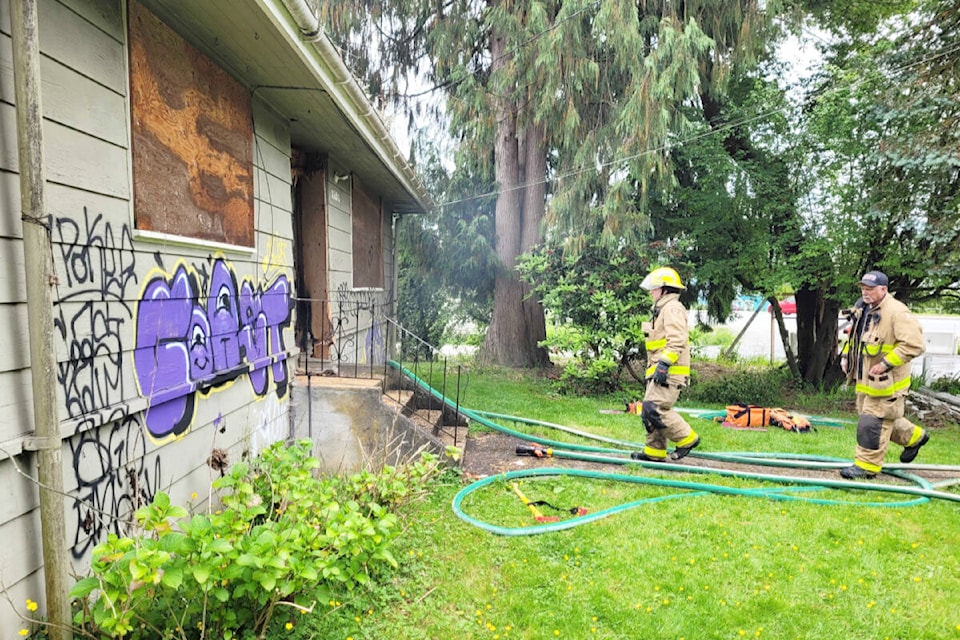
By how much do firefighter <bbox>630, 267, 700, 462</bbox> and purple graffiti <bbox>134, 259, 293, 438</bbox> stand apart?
3568 millimetres

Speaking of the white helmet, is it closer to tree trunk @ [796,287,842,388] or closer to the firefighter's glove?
the firefighter's glove

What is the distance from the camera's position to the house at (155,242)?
2.25 m

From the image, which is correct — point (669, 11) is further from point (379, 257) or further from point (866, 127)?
point (379, 257)

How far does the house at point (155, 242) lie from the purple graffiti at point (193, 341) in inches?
0.5

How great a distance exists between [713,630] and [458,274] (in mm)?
10200

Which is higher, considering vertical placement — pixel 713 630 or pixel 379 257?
pixel 379 257

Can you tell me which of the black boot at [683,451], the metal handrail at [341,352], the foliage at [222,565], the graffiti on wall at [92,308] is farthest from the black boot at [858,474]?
the graffiti on wall at [92,308]

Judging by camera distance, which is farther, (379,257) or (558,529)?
(379,257)

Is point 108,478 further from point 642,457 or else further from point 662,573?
point 642,457

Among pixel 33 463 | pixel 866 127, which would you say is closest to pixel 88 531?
pixel 33 463

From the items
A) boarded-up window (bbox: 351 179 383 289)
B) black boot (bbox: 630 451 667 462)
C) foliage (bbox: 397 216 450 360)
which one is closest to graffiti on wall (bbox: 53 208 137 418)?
black boot (bbox: 630 451 667 462)

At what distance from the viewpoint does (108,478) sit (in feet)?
8.91

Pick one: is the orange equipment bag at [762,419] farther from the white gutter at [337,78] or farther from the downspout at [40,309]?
the downspout at [40,309]

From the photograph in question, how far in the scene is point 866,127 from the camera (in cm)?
802
